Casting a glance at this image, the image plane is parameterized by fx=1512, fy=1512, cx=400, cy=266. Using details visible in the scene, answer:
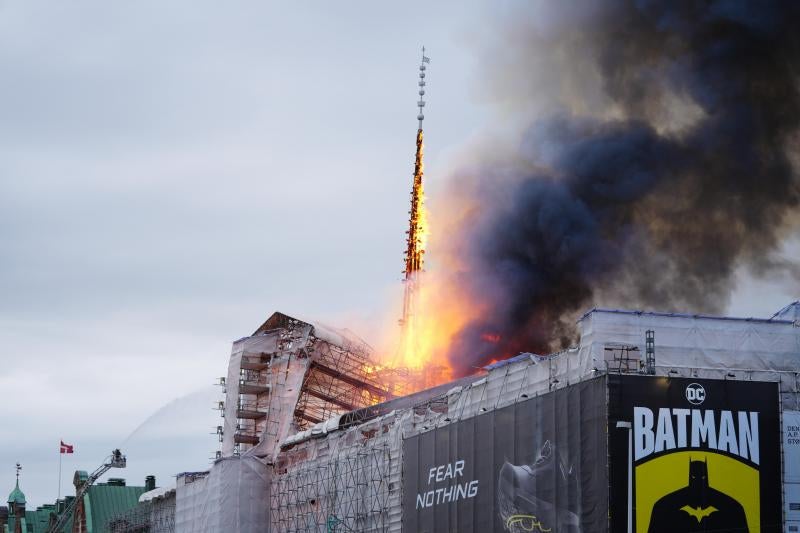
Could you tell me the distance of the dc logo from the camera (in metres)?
74.4

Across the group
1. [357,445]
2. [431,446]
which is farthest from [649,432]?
[357,445]

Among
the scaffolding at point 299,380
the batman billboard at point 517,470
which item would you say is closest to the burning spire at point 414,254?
the scaffolding at point 299,380

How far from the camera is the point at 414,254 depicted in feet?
445

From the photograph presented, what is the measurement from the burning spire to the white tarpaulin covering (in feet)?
57.2

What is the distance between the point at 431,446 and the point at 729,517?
23.9 meters

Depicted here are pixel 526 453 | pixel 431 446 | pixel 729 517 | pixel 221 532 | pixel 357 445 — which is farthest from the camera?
pixel 221 532

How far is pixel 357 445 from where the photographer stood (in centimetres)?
10575

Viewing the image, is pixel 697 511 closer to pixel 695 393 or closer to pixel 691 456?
pixel 691 456

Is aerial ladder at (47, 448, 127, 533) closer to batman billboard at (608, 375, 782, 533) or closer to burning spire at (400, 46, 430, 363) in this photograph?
burning spire at (400, 46, 430, 363)

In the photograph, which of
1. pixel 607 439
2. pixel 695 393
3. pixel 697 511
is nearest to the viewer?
pixel 697 511

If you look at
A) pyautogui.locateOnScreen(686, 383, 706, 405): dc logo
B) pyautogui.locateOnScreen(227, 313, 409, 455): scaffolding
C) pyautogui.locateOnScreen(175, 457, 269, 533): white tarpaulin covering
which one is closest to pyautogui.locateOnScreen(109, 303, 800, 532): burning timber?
pyautogui.locateOnScreen(686, 383, 706, 405): dc logo

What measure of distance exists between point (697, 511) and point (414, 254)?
65.4m

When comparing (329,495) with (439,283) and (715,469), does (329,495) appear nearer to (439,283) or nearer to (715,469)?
(439,283)

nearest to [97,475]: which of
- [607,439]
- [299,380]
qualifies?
[299,380]
